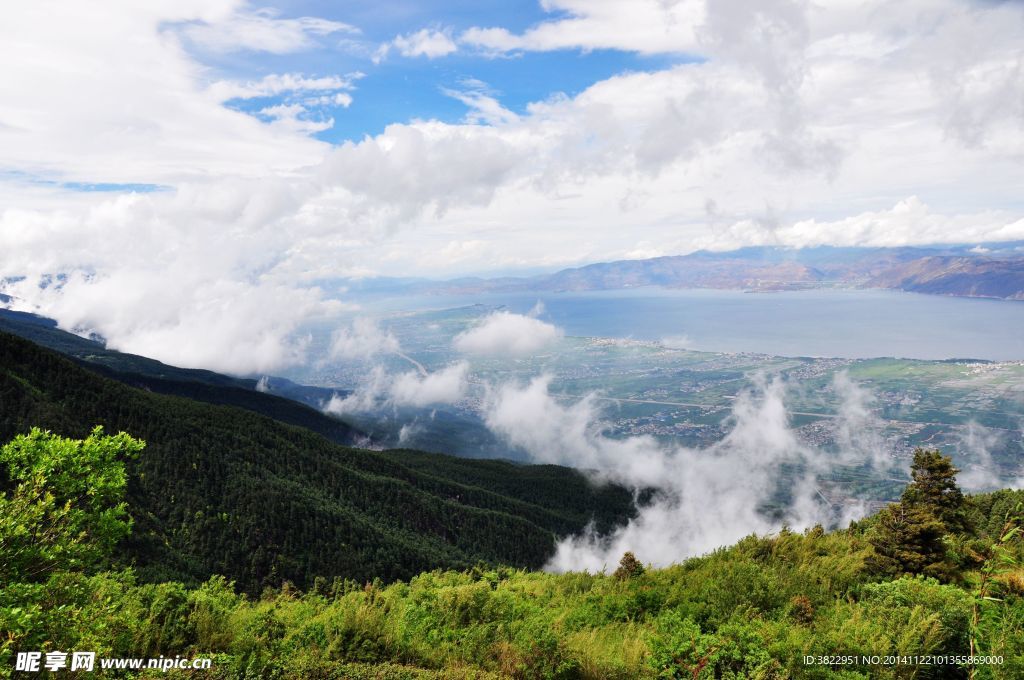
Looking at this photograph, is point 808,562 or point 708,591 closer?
point 708,591

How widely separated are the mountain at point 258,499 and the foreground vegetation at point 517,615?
7077 cm

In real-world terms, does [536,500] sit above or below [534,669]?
below

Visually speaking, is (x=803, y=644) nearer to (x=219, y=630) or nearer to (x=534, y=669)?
(x=534, y=669)

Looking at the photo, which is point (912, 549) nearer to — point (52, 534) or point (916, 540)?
point (916, 540)

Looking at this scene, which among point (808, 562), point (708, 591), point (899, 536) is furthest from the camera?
point (808, 562)

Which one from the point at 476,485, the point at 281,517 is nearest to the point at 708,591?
the point at 281,517

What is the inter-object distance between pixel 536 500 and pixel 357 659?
613 feet

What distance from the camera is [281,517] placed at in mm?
101438

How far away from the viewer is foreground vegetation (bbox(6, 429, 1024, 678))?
823 cm

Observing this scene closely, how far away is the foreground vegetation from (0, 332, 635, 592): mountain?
2786 inches

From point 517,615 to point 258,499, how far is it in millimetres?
107882

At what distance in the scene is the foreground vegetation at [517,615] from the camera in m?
8.23

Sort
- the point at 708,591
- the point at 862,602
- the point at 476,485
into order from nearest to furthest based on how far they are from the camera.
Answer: the point at 862,602
the point at 708,591
the point at 476,485

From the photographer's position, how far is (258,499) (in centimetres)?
10481
